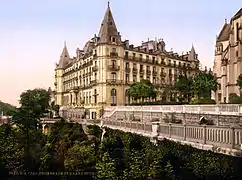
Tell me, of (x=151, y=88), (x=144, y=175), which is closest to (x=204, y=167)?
(x=144, y=175)

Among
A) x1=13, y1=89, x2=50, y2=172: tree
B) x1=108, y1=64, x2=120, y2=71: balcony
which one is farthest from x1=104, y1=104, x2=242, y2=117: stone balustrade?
x1=108, y1=64, x2=120, y2=71: balcony

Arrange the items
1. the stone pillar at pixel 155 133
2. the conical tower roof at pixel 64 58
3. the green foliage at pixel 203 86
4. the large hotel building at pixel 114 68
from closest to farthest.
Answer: the stone pillar at pixel 155 133, the green foliage at pixel 203 86, the large hotel building at pixel 114 68, the conical tower roof at pixel 64 58

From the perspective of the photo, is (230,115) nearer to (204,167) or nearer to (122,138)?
(204,167)

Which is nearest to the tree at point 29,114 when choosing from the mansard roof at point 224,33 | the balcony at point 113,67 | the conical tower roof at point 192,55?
the balcony at point 113,67

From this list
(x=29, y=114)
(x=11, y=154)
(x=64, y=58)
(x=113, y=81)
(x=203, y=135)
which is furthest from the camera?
(x=64, y=58)

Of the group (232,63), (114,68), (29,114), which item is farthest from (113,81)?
(232,63)

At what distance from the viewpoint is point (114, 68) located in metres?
66.2

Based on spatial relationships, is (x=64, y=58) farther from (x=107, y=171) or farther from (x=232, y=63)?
(x=107, y=171)

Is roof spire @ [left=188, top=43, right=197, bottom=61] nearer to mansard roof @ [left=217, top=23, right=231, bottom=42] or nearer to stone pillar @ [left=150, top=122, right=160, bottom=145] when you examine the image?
mansard roof @ [left=217, top=23, right=231, bottom=42]

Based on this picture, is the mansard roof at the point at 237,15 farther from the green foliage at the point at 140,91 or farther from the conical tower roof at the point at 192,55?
the conical tower roof at the point at 192,55

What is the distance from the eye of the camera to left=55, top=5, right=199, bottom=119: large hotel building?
65562mm

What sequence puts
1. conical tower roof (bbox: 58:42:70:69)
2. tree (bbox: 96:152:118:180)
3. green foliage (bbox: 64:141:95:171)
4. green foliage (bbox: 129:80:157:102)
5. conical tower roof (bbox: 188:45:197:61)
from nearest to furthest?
tree (bbox: 96:152:118:180) → green foliage (bbox: 64:141:95:171) → green foliage (bbox: 129:80:157:102) → conical tower roof (bbox: 188:45:197:61) → conical tower roof (bbox: 58:42:70:69)

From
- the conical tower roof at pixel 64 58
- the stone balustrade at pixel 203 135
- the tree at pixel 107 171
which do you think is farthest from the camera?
the conical tower roof at pixel 64 58

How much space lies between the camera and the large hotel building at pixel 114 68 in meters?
65.6
